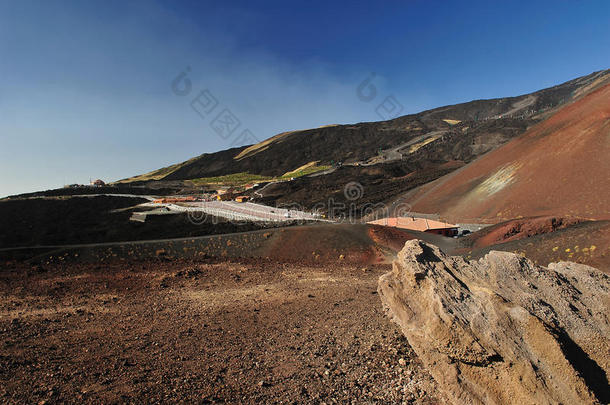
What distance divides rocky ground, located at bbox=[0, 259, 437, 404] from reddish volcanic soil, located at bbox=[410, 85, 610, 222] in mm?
18317

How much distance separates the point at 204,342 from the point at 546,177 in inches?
1166

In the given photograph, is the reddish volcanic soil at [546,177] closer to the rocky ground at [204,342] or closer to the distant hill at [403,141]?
the rocky ground at [204,342]

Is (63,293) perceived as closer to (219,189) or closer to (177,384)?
(177,384)

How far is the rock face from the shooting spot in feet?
15.0

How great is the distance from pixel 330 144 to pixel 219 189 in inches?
2200

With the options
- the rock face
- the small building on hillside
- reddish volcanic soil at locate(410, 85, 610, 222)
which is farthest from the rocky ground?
reddish volcanic soil at locate(410, 85, 610, 222)

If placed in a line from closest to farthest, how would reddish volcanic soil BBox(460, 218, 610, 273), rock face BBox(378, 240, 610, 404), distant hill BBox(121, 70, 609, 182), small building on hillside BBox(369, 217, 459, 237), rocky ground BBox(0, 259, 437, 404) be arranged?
rock face BBox(378, 240, 610, 404), rocky ground BBox(0, 259, 437, 404), reddish volcanic soil BBox(460, 218, 610, 273), small building on hillside BBox(369, 217, 459, 237), distant hill BBox(121, 70, 609, 182)

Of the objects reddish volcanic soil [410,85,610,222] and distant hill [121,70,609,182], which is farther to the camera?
distant hill [121,70,609,182]

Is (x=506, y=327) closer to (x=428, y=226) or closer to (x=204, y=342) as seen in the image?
(x=204, y=342)

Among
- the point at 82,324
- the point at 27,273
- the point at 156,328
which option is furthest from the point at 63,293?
the point at 156,328

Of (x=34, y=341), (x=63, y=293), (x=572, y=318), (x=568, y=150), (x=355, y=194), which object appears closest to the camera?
(x=572, y=318)

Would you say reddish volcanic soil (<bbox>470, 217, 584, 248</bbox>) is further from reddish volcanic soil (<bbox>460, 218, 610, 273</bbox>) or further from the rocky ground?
the rocky ground

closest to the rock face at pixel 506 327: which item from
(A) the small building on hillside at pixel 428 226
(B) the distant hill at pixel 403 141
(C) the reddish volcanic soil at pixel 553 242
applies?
(C) the reddish volcanic soil at pixel 553 242

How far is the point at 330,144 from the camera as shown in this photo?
119 meters
